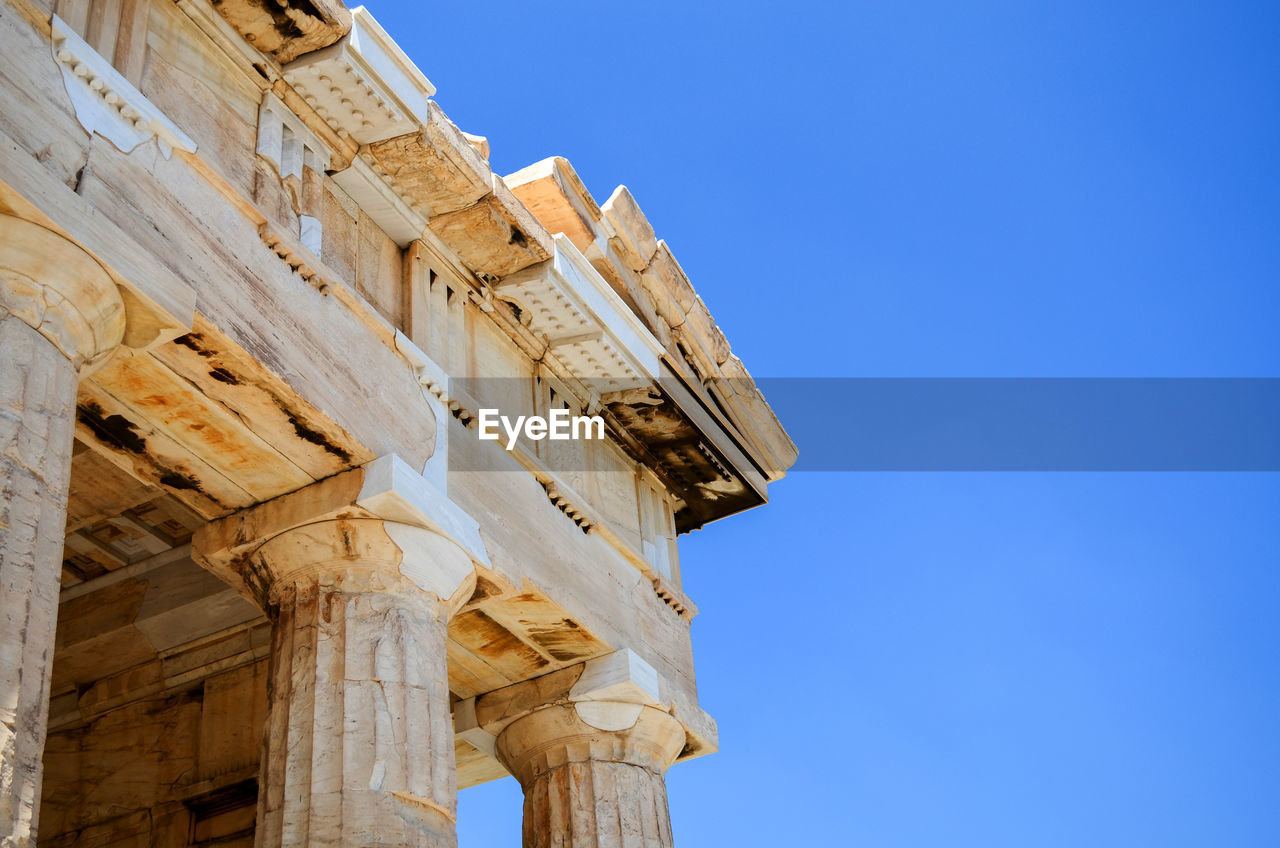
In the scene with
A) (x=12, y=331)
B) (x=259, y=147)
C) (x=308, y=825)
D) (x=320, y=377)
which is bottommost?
(x=308, y=825)

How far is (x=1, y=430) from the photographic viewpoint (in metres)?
5.98

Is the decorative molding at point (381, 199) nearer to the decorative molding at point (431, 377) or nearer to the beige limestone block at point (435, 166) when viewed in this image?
the beige limestone block at point (435, 166)

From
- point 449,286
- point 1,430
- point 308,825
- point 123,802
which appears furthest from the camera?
point 123,802

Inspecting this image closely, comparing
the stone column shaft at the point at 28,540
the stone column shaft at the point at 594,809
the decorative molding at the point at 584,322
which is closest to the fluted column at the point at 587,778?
the stone column shaft at the point at 594,809

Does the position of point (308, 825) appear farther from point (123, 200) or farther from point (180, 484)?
point (123, 200)

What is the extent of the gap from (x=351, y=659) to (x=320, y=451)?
111 centimetres

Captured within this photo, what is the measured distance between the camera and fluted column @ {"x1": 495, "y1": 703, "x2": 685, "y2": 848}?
10.3 m

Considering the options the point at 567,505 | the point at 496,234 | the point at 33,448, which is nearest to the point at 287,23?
the point at 496,234

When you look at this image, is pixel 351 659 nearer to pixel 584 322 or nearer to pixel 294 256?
pixel 294 256

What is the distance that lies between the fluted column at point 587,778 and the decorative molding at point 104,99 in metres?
4.81

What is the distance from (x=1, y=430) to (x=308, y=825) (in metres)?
2.63

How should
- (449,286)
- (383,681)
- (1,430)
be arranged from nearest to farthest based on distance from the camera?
(1,430), (383,681), (449,286)

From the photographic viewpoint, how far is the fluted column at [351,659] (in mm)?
7688

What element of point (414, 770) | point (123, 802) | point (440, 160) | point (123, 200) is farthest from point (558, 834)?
point (123, 200)
